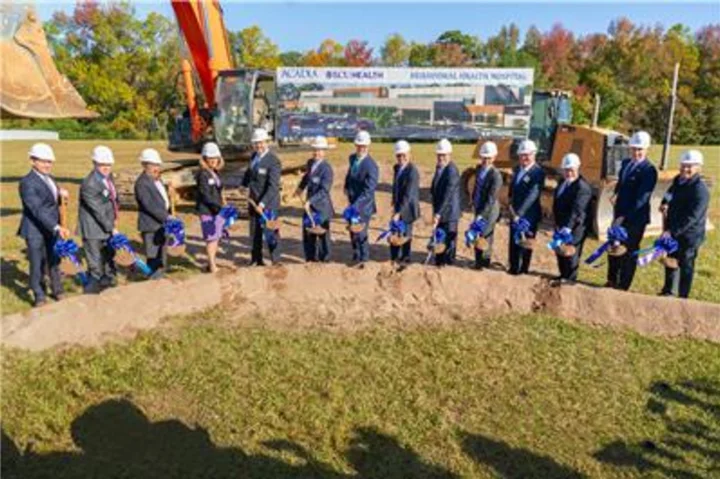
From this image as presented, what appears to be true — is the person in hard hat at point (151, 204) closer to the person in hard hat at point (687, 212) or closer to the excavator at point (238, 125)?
the excavator at point (238, 125)

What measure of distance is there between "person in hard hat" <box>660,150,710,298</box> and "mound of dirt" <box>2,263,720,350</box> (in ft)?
2.27

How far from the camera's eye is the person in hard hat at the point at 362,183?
7.94 m

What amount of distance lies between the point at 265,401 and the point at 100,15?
165 feet

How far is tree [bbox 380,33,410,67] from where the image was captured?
5678 centimetres

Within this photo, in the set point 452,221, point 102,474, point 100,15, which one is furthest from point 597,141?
point 100,15

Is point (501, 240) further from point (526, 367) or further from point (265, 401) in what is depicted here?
point (265, 401)

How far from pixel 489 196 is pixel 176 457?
4620 millimetres

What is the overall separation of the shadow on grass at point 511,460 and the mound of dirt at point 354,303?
2.10 meters

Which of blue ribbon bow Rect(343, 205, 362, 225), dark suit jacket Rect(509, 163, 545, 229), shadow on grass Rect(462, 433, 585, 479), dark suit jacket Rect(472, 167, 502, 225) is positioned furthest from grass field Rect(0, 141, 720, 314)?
shadow on grass Rect(462, 433, 585, 479)

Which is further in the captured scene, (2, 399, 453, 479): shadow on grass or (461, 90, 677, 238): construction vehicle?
(461, 90, 677, 238): construction vehicle

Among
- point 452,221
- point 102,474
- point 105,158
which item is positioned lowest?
point 102,474

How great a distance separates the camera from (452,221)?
7938 mm

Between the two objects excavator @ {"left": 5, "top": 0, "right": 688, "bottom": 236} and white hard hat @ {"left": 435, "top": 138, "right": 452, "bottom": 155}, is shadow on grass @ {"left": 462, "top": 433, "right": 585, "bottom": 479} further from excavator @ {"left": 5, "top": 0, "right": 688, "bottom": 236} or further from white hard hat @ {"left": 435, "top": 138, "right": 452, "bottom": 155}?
excavator @ {"left": 5, "top": 0, "right": 688, "bottom": 236}

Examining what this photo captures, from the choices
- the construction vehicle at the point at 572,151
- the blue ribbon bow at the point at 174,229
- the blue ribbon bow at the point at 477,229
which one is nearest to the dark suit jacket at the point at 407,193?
the blue ribbon bow at the point at 477,229
